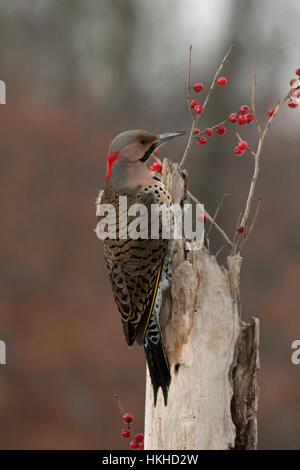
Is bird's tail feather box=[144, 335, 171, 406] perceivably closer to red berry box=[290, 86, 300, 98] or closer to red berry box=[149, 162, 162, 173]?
red berry box=[149, 162, 162, 173]

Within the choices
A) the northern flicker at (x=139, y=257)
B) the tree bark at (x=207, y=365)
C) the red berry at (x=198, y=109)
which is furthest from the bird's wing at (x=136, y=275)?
the red berry at (x=198, y=109)

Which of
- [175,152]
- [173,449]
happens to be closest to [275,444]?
[175,152]

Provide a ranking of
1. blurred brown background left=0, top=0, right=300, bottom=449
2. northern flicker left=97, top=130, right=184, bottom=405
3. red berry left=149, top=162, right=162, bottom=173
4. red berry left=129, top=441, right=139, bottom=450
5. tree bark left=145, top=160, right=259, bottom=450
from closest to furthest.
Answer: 1. tree bark left=145, top=160, right=259, bottom=450
2. northern flicker left=97, top=130, right=184, bottom=405
3. red berry left=129, top=441, right=139, bottom=450
4. red berry left=149, top=162, right=162, bottom=173
5. blurred brown background left=0, top=0, right=300, bottom=449

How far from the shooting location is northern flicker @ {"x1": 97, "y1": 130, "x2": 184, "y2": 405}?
3.01 m

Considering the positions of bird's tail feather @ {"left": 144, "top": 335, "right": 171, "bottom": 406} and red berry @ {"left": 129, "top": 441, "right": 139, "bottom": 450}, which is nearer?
bird's tail feather @ {"left": 144, "top": 335, "right": 171, "bottom": 406}

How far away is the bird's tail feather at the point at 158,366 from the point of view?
2951 millimetres

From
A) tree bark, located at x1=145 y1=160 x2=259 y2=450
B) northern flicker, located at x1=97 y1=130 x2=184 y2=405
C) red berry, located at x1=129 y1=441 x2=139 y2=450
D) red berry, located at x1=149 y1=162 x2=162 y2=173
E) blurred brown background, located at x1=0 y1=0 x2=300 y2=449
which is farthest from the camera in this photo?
blurred brown background, located at x1=0 y1=0 x2=300 y2=449

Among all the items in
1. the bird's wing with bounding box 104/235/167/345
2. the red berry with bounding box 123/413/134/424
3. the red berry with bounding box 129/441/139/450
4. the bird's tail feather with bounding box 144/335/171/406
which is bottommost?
the red berry with bounding box 129/441/139/450

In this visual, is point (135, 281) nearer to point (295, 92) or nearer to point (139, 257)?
point (139, 257)

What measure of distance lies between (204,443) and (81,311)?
524cm

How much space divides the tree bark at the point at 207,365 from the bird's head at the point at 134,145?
224mm

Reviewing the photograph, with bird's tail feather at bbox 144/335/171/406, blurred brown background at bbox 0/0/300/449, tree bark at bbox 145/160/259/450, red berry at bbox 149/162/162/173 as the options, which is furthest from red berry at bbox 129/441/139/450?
blurred brown background at bbox 0/0/300/449

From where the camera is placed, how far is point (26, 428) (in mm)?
6898

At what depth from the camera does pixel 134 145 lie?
305cm
